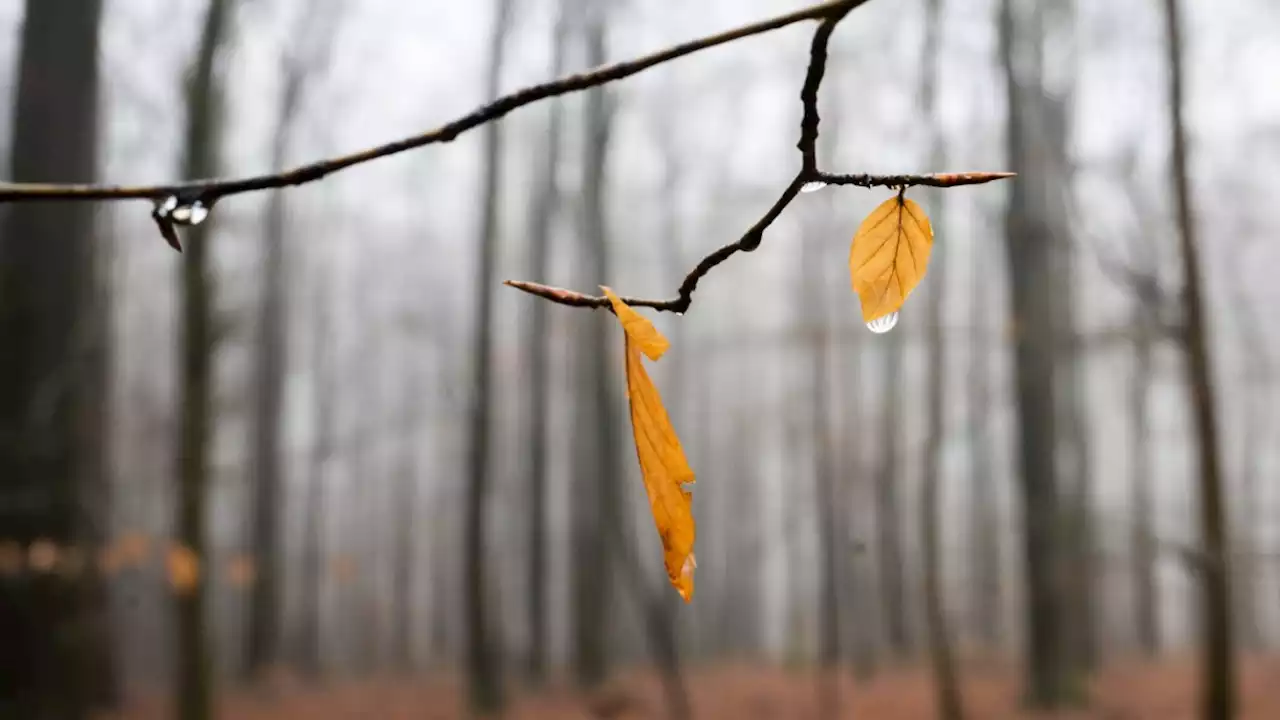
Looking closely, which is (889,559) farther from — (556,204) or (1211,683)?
(1211,683)

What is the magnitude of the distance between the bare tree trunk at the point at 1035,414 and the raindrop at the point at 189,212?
6965 mm

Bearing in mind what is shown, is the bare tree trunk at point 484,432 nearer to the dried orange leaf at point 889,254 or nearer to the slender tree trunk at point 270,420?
the slender tree trunk at point 270,420

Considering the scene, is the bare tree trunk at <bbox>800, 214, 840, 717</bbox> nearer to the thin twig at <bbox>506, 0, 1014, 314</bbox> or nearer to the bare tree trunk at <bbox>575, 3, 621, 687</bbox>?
the bare tree trunk at <bbox>575, 3, 621, 687</bbox>

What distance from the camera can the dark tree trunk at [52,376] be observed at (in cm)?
421

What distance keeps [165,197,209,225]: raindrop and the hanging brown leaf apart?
16 centimetres

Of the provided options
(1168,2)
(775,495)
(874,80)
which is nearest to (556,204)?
(874,80)

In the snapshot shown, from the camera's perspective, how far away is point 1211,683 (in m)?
2.95

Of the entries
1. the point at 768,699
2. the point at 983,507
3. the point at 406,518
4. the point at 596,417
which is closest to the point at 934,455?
the point at 596,417

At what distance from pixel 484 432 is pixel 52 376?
3.97 metres

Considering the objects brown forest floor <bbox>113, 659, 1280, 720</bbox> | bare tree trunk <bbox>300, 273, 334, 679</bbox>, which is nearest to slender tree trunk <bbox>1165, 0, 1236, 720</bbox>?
brown forest floor <bbox>113, 659, 1280, 720</bbox>

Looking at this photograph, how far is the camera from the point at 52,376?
4.31 m

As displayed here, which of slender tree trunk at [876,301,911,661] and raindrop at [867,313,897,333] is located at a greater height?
raindrop at [867,313,897,333]

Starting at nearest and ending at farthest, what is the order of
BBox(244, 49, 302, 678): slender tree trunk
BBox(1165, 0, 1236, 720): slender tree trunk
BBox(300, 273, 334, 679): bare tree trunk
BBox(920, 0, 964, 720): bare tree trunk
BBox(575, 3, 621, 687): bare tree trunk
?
1. BBox(1165, 0, 1236, 720): slender tree trunk
2. BBox(920, 0, 964, 720): bare tree trunk
3. BBox(575, 3, 621, 687): bare tree trunk
4. BBox(244, 49, 302, 678): slender tree trunk
5. BBox(300, 273, 334, 679): bare tree trunk

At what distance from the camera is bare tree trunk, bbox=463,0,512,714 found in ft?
25.7
